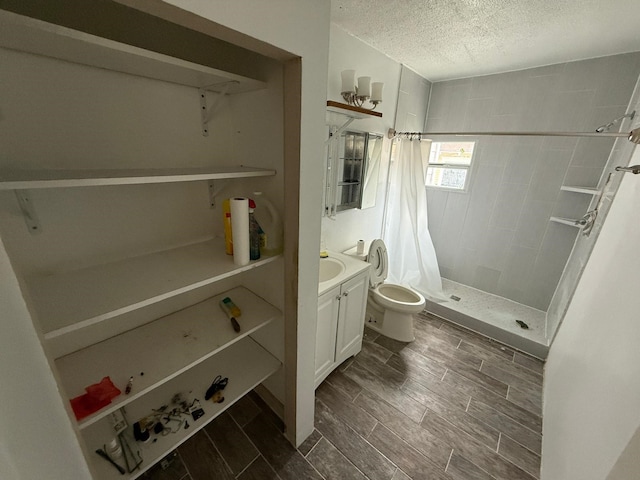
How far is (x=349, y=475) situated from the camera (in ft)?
4.23

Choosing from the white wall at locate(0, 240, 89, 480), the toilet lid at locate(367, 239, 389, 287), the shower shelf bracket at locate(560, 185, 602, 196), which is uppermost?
the shower shelf bracket at locate(560, 185, 602, 196)

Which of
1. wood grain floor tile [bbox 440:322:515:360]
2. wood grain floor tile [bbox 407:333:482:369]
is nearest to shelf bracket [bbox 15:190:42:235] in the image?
wood grain floor tile [bbox 407:333:482:369]

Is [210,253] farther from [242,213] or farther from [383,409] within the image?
[383,409]

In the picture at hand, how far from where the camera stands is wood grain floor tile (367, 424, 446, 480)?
131cm

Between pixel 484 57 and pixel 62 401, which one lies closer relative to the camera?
pixel 62 401

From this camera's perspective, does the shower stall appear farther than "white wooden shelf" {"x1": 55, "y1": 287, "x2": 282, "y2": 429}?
Yes

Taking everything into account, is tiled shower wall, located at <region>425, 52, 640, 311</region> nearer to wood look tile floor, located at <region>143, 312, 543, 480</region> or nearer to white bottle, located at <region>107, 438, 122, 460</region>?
wood look tile floor, located at <region>143, 312, 543, 480</region>

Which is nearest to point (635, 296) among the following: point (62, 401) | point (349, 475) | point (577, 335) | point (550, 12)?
point (577, 335)

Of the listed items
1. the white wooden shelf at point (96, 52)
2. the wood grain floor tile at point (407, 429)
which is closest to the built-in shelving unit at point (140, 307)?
the white wooden shelf at point (96, 52)

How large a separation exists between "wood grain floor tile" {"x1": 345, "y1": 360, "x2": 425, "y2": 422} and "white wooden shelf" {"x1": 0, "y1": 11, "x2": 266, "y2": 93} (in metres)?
1.98

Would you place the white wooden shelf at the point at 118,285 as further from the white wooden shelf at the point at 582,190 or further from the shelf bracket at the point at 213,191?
the white wooden shelf at the point at 582,190

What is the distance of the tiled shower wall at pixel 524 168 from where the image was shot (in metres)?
2.12

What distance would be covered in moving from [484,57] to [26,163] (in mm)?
3046

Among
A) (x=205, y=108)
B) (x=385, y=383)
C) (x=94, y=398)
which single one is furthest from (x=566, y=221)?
(x=94, y=398)
